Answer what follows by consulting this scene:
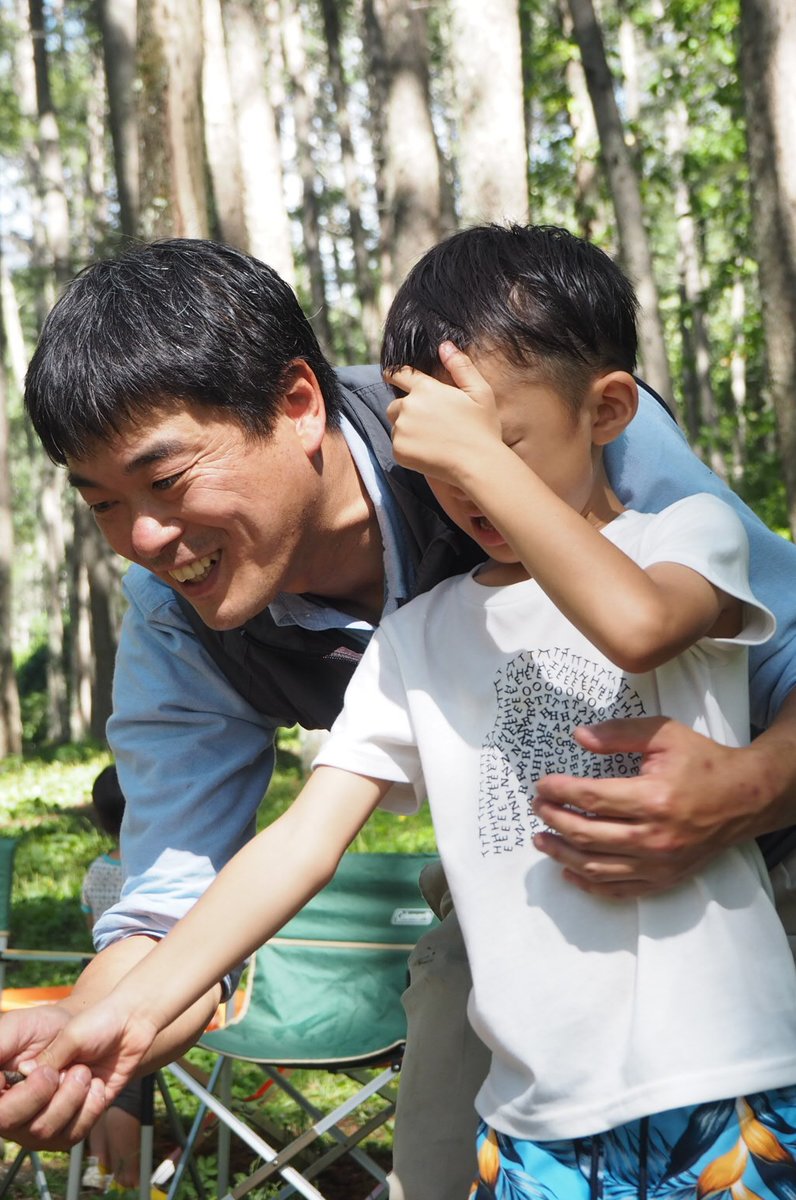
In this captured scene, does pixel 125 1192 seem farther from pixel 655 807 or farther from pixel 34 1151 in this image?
pixel 655 807

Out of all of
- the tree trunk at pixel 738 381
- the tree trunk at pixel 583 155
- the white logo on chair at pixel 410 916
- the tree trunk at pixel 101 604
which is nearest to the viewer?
→ the white logo on chair at pixel 410 916

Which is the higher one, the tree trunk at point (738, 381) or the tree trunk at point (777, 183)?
the tree trunk at point (777, 183)

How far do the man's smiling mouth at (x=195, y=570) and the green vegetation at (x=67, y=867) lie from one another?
2775mm

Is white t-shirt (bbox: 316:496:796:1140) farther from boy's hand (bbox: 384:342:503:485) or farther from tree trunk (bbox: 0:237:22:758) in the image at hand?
tree trunk (bbox: 0:237:22:758)

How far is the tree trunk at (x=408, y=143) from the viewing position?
8.25 metres

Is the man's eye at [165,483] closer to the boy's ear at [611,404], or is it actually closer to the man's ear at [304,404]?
the man's ear at [304,404]

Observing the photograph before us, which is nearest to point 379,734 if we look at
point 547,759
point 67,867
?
point 547,759

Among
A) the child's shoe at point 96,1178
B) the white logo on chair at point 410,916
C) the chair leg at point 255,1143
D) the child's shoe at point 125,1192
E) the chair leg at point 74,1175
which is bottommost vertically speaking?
the child's shoe at point 96,1178

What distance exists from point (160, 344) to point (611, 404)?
670 millimetres

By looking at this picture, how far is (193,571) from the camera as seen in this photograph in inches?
82.1

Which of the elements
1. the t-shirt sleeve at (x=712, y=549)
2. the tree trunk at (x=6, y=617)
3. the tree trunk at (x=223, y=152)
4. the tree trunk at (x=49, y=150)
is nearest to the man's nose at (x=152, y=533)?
the t-shirt sleeve at (x=712, y=549)

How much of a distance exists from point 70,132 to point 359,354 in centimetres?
817

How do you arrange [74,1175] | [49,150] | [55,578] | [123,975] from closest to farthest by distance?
[123,975] < [74,1175] < [49,150] < [55,578]

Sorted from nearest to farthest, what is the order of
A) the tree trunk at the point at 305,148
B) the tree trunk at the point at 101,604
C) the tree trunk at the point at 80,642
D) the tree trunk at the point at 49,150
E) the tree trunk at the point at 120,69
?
1. the tree trunk at the point at 120,69
2. the tree trunk at the point at 101,604
3. the tree trunk at the point at 49,150
4. the tree trunk at the point at 305,148
5. the tree trunk at the point at 80,642
